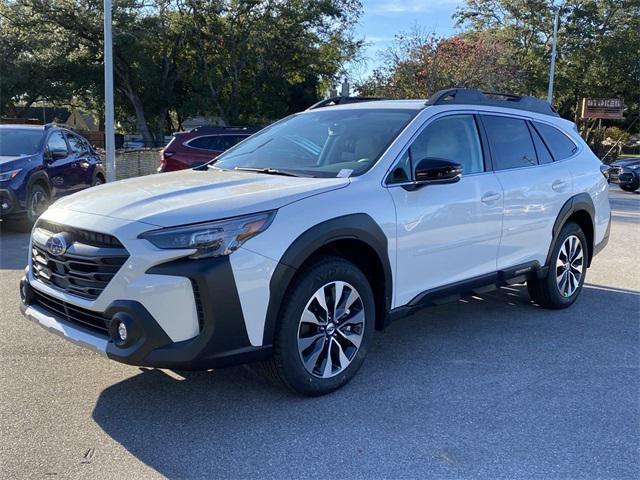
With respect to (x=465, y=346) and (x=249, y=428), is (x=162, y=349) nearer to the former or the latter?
(x=249, y=428)

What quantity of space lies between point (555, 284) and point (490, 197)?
147 centimetres

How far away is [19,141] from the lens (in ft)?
32.6

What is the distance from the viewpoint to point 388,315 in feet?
13.6

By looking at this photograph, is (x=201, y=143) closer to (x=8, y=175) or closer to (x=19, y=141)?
(x=19, y=141)

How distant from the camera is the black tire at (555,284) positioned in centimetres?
565

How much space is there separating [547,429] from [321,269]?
1.55 meters

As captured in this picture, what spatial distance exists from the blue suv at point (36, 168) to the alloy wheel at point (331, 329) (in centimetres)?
695

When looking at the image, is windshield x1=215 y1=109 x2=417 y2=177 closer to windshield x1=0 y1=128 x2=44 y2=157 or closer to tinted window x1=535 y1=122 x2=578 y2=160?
tinted window x1=535 y1=122 x2=578 y2=160

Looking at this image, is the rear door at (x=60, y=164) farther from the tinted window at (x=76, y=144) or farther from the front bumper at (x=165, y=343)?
the front bumper at (x=165, y=343)

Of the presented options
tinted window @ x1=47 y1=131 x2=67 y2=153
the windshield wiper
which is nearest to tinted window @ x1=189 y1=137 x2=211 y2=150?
tinted window @ x1=47 y1=131 x2=67 y2=153

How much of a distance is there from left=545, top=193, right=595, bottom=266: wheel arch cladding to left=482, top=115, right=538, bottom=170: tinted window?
558mm

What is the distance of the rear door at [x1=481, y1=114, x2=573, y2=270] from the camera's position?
500 cm

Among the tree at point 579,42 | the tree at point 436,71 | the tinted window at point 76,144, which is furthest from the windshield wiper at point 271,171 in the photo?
the tree at point 579,42

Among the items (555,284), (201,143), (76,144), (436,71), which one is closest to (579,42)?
(436,71)
